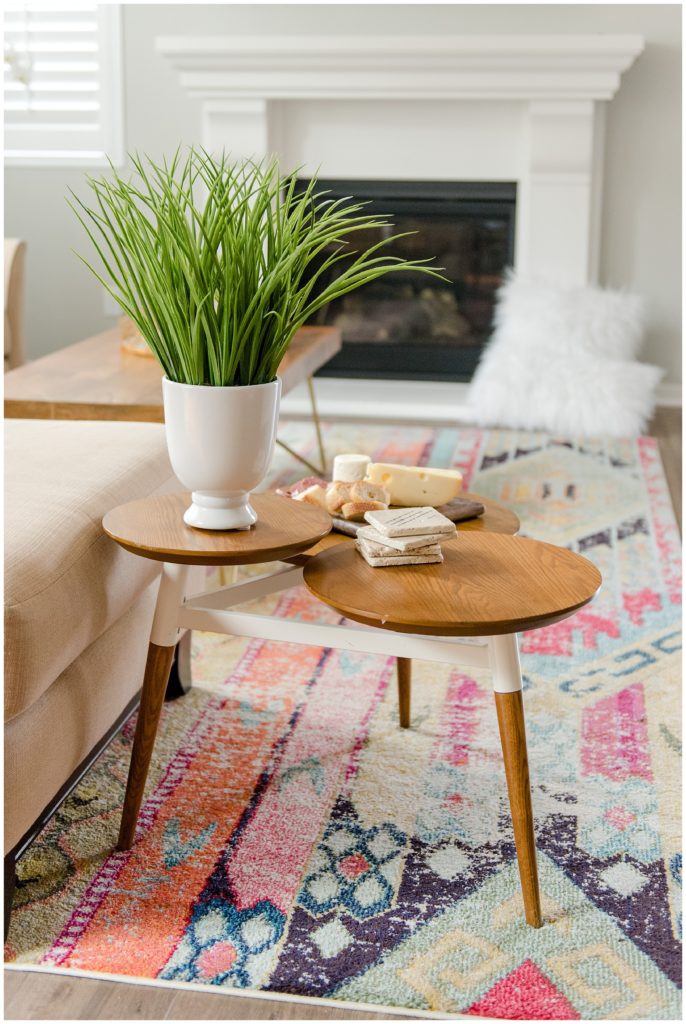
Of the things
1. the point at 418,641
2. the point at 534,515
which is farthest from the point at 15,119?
the point at 418,641

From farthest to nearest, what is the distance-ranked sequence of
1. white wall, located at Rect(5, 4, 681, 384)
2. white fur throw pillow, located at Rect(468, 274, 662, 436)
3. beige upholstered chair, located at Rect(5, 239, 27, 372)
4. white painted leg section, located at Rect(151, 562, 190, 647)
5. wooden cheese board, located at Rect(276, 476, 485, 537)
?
white wall, located at Rect(5, 4, 681, 384) < white fur throw pillow, located at Rect(468, 274, 662, 436) < beige upholstered chair, located at Rect(5, 239, 27, 372) < wooden cheese board, located at Rect(276, 476, 485, 537) < white painted leg section, located at Rect(151, 562, 190, 647)

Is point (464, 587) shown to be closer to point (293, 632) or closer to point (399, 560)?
point (399, 560)

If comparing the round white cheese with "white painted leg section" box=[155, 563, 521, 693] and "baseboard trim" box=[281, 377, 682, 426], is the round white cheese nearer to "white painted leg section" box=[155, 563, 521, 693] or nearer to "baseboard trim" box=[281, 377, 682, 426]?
"white painted leg section" box=[155, 563, 521, 693]

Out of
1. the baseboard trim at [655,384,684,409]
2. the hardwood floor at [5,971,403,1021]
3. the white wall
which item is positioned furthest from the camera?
the baseboard trim at [655,384,684,409]

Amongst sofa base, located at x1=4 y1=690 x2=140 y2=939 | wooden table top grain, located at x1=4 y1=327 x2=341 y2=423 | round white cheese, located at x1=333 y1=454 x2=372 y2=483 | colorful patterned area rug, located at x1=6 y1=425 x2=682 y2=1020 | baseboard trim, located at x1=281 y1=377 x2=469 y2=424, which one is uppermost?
wooden table top grain, located at x1=4 y1=327 x2=341 y2=423

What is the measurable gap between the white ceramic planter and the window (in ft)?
12.8

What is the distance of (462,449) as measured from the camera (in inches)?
161

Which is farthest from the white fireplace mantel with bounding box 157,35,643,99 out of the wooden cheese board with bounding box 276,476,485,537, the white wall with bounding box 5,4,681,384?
the wooden cheese board with bounding box 276,476,485,537

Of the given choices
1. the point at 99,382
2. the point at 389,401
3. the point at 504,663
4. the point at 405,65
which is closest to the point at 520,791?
the point at 504,663

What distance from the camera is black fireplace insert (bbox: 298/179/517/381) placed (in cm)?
481

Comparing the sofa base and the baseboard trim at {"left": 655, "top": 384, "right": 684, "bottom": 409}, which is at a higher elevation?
the baseboard trim at {"left": 655, "top": 384, "right": 684, "bottom": 409}

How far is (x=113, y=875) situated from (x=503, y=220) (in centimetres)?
390

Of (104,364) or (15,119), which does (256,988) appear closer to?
(104,364)

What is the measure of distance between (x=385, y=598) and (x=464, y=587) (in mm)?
112
